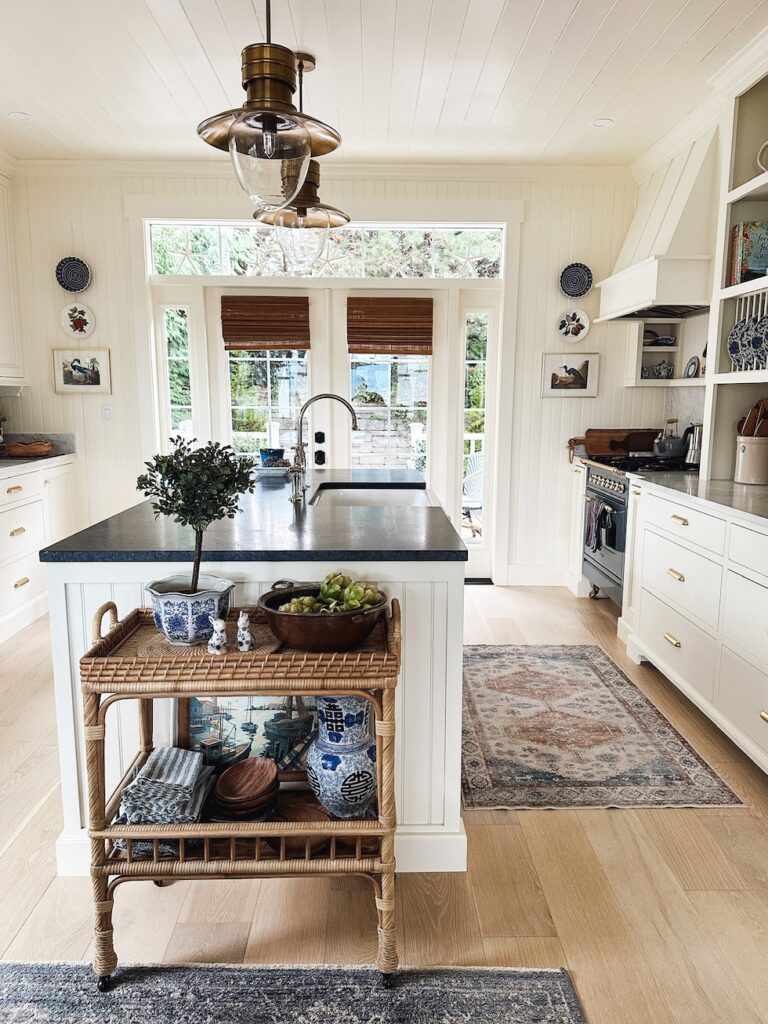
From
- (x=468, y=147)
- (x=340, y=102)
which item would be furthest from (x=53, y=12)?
(x=468, y=147)

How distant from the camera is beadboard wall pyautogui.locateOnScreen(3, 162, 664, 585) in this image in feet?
14.9

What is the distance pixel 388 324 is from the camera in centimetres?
476

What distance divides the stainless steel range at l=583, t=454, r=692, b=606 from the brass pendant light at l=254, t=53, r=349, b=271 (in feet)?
6.69

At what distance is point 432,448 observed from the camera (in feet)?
16.3

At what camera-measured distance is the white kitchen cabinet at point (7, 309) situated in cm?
438

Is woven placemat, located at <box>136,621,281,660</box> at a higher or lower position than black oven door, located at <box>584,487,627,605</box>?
higher

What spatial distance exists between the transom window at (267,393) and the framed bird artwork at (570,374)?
1673mm

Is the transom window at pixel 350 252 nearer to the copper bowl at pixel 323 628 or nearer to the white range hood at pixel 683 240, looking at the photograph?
the white range hood at pixel 683 240

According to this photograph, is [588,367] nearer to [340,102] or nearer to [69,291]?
[340,102]

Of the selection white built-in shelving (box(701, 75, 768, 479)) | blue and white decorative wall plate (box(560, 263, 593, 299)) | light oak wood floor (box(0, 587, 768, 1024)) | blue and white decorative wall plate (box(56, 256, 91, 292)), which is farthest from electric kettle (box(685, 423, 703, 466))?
blue and white decorative wall plate (box(56, 256, 91, 292))

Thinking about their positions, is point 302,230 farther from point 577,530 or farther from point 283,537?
point 577,530

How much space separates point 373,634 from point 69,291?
390 centimetres

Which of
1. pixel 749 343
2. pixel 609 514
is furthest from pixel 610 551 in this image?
pixel 749 343

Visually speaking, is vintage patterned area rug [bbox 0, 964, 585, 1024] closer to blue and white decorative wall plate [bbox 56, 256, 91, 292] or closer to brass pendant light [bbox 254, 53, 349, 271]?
brass pendant light [bbox 254, 53, 349, 271]
